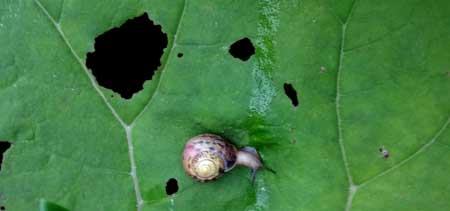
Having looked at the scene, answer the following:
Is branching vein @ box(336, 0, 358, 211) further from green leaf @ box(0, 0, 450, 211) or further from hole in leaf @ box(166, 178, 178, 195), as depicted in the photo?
hole in leaf @ box(166, 178, 178, 195)

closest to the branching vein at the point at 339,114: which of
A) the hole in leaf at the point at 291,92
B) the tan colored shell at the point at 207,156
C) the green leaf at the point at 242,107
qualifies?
the green leaf at the point at 242,107

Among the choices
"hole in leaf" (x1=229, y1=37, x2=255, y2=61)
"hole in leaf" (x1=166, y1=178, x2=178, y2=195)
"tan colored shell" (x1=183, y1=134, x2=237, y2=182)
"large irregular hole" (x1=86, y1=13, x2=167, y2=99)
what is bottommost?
"hole in leaf" (x1=166, y1=178, x2=178, y2=195)

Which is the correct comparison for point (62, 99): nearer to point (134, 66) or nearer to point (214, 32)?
point (134, 66)

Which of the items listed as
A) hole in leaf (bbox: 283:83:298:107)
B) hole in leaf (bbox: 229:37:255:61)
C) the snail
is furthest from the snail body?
hole in leaf (bbox: 229:37:255:61)

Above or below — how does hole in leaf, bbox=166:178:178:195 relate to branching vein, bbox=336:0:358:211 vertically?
below

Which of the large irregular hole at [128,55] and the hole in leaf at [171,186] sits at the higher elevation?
the large irregular hole at [128,55]

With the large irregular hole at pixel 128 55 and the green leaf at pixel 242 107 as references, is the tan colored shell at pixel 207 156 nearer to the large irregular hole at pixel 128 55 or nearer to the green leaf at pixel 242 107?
the green leaf at pixel 242 107

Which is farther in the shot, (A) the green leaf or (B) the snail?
(B) the snail
